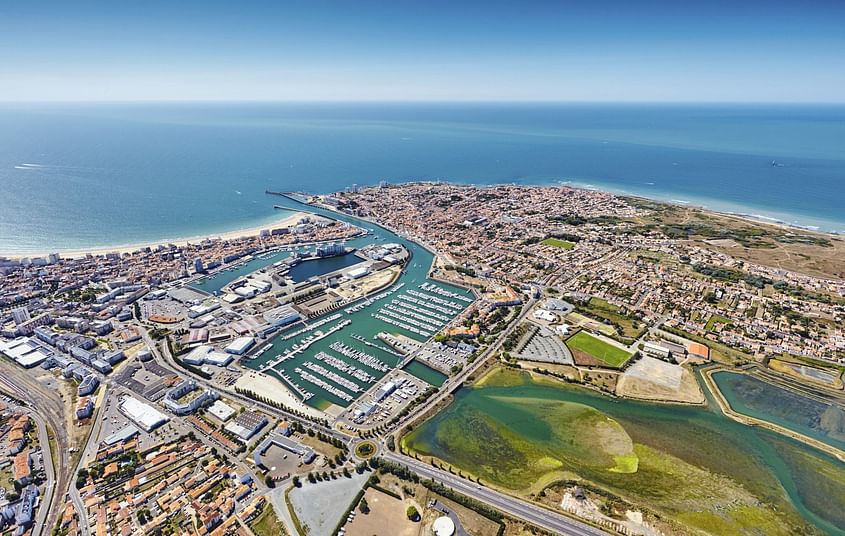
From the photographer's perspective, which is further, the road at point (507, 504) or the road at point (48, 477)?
the road at point (507, 504)

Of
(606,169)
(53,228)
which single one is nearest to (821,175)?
(606,169)

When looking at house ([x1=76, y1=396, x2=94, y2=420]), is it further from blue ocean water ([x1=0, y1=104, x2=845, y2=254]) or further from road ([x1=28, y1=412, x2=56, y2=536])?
blue ocean water ([x1=0, y1=104, x2=845, y2=254])

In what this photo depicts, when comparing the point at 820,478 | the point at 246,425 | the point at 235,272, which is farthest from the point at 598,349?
the point at 235,272

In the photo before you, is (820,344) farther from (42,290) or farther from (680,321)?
(42,290)

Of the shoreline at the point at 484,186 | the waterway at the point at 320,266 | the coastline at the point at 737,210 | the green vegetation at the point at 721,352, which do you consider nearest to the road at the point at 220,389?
the waterway at the point at 320,266

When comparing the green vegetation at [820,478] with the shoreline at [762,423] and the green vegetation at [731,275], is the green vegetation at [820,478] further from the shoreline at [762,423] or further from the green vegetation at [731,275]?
the green vegetation at [731,275]

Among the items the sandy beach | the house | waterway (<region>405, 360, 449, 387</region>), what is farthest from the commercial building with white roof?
the sandy beach
